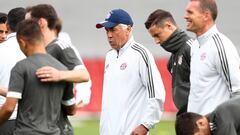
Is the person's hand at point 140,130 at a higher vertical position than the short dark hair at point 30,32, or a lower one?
lower

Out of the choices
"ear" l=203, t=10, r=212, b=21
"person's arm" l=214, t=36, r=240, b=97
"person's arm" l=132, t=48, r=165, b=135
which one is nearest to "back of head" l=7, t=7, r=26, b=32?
"person's arm" l=132, t=48, r=165, b=135

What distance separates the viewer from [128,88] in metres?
8.98

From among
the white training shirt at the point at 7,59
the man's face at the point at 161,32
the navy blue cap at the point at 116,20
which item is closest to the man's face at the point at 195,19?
the navy blue cap at the point at 116,20

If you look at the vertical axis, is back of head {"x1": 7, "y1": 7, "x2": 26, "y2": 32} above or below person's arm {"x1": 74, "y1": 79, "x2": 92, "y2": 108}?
above

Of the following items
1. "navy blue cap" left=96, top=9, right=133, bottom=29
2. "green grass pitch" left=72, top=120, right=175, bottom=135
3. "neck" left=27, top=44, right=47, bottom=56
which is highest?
"neck" left=27, top=44, right=47, bottom=56

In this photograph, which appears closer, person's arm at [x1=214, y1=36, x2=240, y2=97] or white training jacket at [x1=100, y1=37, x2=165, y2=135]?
person's arm at [x1=214, y1=36, x2=240, y2=97]

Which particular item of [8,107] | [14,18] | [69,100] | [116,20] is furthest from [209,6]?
[8,107]

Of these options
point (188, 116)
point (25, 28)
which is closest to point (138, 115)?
point (188, 116)

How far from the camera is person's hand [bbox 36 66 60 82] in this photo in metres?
7.54

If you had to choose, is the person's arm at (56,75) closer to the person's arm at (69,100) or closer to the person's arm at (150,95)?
the person's arm at (69,100)

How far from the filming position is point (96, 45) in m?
28.3

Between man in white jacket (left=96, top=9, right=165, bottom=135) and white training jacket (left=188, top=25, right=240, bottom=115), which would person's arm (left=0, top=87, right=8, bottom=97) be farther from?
white training jacket (left=188, top=25, right=240, bottom=115)

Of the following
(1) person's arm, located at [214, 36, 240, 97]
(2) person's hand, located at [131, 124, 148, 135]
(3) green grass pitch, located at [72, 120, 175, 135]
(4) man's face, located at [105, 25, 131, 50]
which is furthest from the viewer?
(3) green grass pitch, located at [72, 120, 175, 135]

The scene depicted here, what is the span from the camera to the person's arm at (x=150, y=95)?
8.87m
